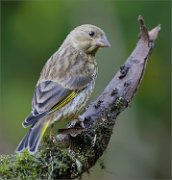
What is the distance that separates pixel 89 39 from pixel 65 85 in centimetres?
104

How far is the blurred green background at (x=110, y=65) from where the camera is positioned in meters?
10.6

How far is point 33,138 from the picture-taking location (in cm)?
604

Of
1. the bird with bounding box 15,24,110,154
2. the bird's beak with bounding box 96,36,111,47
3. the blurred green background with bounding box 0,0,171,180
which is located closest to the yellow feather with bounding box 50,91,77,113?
the bird with bounding box 15,24,110,154

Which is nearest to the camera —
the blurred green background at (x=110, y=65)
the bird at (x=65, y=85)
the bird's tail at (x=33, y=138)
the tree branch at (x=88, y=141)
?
the tree branch at (x=88, y=141)

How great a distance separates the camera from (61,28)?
1163 cm

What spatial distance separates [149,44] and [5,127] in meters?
5.13

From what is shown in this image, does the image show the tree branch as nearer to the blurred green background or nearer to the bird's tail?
the bird's tail

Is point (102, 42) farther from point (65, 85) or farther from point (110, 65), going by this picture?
point (110, 65)

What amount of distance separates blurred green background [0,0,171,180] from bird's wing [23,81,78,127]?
11.6ft

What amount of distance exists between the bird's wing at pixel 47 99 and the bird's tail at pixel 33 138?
0.08 m

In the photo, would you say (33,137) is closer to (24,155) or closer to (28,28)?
(24,155)

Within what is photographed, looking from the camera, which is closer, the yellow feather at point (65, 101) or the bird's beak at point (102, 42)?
the yellow feather at point (65, 101)

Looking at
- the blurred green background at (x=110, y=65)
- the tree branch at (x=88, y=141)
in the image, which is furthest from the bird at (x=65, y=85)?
the blurred green background at (x=110, y=65)

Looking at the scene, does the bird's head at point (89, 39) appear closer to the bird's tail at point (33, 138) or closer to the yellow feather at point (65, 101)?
the yellow feather at point (65, 101)
